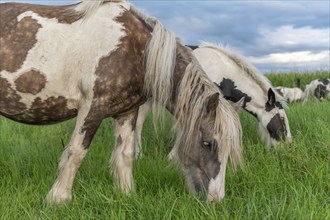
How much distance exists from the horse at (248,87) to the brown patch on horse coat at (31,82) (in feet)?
11.4

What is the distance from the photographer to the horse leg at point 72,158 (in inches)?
176

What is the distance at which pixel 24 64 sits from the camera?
4566mm

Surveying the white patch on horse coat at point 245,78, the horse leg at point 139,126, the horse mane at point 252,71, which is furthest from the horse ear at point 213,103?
the horse mane at point 252,71

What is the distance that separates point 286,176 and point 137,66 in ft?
7.64

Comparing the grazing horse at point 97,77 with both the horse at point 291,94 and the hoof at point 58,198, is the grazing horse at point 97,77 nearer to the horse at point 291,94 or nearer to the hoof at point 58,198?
the hoof at point 58,198

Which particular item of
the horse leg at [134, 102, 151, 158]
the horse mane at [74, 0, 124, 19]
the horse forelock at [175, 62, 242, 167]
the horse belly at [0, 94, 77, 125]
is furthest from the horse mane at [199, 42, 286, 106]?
the horse belly at [0, 94, 77, 125]

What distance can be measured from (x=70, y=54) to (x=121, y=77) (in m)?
0.64

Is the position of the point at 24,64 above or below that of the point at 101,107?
above

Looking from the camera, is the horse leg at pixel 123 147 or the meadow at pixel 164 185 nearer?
the meadow at pixel 164 185

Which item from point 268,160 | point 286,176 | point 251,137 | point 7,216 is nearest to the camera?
point 7,216

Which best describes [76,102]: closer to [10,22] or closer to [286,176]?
[10,22]

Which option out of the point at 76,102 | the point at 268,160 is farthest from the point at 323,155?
the point at 76,102

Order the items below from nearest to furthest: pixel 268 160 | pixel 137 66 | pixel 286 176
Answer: pixel 137 66, pixel 286 176, pixel 268 160

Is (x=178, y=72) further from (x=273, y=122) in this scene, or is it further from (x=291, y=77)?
(x=291, y=77)
